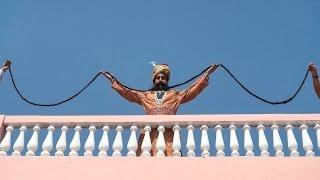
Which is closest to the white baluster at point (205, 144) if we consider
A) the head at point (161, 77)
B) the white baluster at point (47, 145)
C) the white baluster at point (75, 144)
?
the white baluster at point (75, 144)

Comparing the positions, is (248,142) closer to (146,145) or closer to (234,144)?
(234,144)

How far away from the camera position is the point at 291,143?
5.16 meters

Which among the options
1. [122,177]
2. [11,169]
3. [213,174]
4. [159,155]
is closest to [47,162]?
[11,169]

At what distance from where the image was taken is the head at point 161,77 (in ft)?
22.3

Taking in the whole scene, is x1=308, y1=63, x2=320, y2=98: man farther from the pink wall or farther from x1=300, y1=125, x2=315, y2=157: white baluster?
the pink wall

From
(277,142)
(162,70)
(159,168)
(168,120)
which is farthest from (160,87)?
(277,142)

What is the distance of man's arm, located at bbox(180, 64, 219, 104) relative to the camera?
654 centimetres

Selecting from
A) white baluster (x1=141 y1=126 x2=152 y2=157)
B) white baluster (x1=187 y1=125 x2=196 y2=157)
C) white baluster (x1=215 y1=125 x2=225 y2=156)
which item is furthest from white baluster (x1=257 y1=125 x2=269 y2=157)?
white baluster (x1=141 y1=126 x2=152 y2=157)

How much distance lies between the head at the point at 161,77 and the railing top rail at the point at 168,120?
1.45 metres

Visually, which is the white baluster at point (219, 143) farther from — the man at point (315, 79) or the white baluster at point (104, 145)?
the man at point (315, 79)

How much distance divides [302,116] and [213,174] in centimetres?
112

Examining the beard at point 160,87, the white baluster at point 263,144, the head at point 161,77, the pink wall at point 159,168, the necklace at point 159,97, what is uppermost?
the head at point 161,77

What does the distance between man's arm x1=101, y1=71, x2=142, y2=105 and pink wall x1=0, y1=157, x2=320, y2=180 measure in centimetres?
162

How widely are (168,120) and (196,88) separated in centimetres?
128
